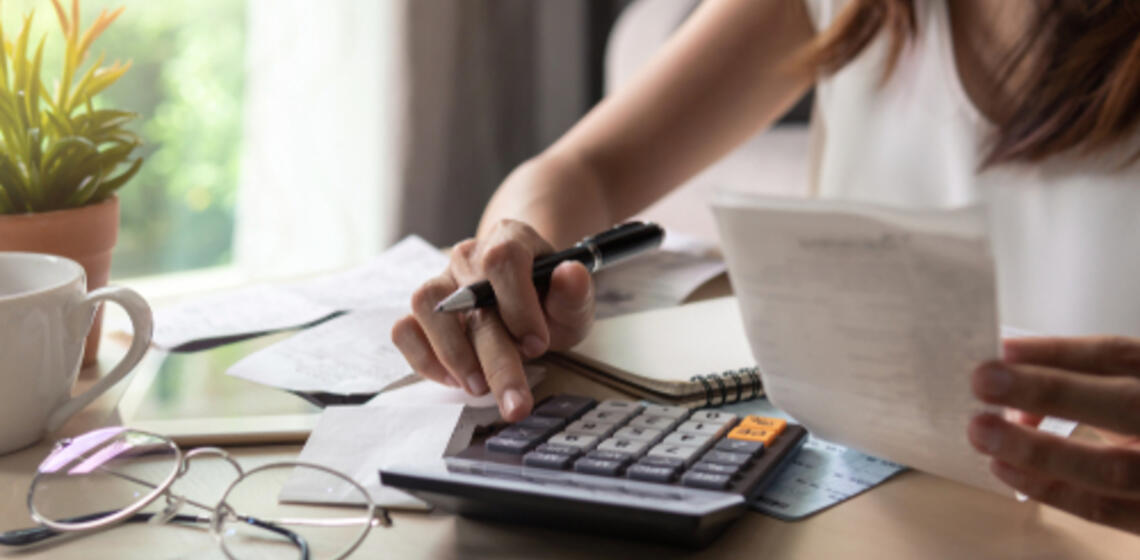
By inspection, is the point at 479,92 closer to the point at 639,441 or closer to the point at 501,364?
the point at 501,364

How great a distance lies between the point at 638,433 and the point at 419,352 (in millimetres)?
187

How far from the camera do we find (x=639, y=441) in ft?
1.58

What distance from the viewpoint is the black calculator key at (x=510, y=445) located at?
A: 0.48 meters

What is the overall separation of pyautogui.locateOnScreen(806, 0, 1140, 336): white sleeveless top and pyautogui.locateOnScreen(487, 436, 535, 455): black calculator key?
52 centimetres

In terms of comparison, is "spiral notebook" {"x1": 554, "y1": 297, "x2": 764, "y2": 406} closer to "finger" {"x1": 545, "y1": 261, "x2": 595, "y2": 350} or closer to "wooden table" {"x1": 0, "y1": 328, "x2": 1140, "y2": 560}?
"finger" {"x1": 545, "y1": 261, "x2": 595, "y2": 350}

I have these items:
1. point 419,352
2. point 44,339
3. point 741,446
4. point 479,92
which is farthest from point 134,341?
point 479,92

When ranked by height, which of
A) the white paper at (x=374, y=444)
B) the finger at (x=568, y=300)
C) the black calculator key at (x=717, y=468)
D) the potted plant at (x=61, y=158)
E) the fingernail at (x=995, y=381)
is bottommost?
the white paper at (x=374, y=444)

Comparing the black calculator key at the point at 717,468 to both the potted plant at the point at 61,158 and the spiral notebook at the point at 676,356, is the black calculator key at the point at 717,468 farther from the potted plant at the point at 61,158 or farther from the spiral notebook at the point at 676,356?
the potted plant at the point at 61,158

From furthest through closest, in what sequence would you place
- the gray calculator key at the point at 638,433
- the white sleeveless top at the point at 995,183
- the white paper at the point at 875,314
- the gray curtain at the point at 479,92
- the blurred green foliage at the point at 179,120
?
the gray curtain at the point at 479,92
the blurred green foliage at the point at 179,120
the white sleeveless top at the point at 995,183
the gray calculator key at the point at 638,433
the white paper at the point at 875,314

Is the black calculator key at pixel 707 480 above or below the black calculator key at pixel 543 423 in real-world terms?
above

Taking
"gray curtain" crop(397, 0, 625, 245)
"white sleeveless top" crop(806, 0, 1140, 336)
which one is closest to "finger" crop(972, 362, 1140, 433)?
"white sleeveless top" crop(806, 0, 1140, 336)

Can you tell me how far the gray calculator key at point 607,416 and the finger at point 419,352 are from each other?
0.12 metres

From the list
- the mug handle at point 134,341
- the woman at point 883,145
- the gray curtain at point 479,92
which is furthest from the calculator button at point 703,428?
the gray curtain at point 479,92

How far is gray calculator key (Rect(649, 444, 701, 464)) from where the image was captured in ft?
1.51
